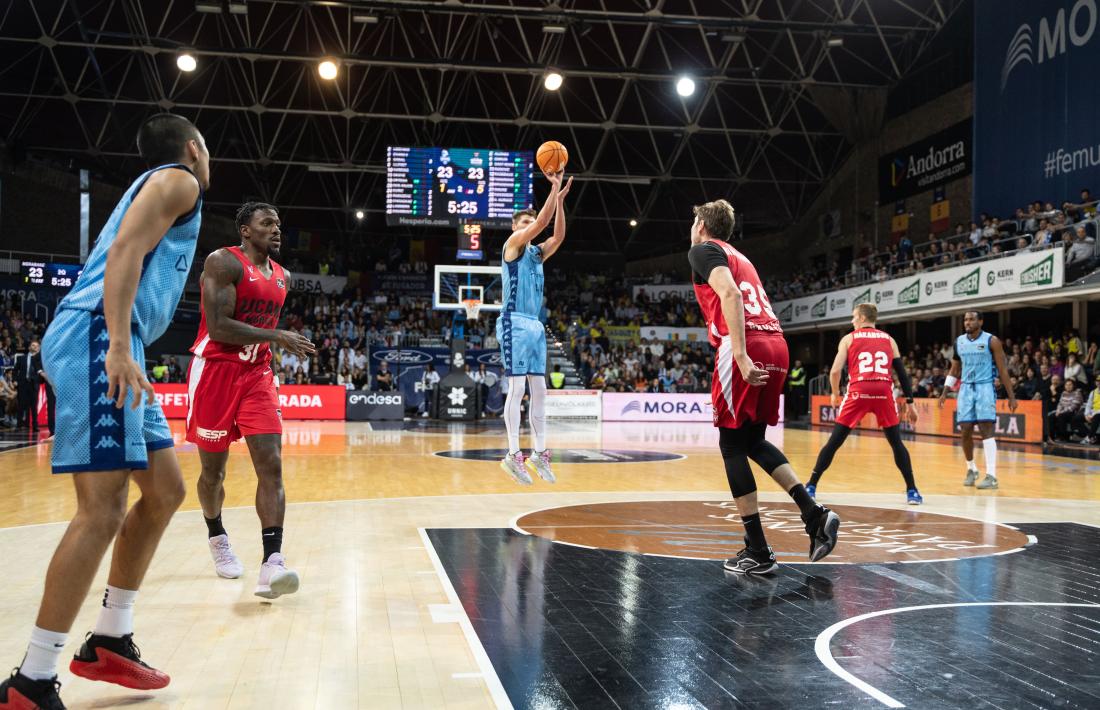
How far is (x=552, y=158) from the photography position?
22.0 ft

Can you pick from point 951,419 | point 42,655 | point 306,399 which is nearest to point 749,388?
point 42,655

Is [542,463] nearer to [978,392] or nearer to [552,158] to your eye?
[552,158]

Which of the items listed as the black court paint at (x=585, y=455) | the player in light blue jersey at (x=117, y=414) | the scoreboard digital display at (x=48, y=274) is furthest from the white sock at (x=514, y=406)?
the scoreboard digital display at (x=48, y=274)

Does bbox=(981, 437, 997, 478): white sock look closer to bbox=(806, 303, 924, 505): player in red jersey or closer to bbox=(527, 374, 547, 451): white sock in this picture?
bbox=(806, 303, 924, 505): player in red jersey

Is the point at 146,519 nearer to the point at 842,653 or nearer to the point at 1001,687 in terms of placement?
the point at 842,653

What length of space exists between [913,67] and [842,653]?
2559 centimetres

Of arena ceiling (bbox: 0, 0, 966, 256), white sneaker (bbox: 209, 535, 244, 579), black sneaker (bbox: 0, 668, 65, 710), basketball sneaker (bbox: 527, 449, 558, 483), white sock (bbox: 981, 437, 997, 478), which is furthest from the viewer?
arena ceiling (bbox: 0, 0, 966, 256)

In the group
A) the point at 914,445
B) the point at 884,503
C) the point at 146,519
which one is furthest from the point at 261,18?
the point at 146,519

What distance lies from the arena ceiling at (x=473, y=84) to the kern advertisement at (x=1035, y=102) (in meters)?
2.36

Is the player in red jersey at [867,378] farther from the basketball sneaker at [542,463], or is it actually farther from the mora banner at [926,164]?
the mora banner at [926,164]

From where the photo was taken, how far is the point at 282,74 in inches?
1038

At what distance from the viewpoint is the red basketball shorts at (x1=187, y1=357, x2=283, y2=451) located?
14.4 feet

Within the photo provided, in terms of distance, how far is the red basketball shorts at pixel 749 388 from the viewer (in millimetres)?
4609

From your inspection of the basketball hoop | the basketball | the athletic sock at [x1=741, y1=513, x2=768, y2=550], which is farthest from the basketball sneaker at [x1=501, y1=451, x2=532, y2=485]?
the basketball hoop
